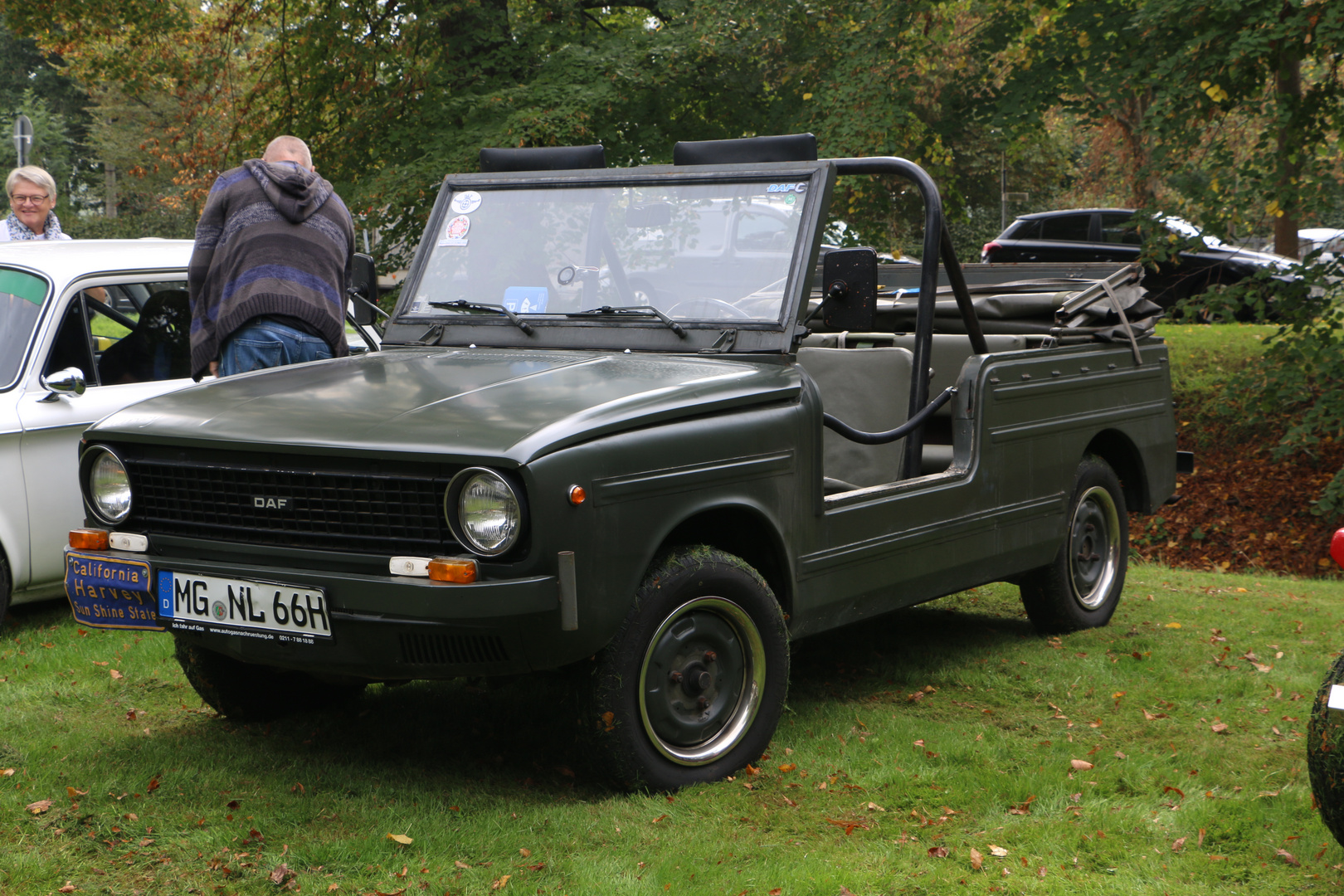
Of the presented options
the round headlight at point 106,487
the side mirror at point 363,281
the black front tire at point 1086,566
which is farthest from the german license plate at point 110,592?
the black front tire at point 1086,566

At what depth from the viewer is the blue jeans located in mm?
5691

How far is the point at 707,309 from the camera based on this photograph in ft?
16.2

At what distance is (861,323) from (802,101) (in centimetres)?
1015

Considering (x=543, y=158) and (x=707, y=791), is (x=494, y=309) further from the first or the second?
(x=707, y=791)

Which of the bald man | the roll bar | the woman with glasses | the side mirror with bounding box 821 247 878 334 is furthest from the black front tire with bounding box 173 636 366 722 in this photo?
the woman with glasses

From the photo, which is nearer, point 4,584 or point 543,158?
point 543,158

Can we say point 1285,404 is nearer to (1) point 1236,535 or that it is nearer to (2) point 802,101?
(1) point 1236,535

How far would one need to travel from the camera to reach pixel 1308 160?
11328mm

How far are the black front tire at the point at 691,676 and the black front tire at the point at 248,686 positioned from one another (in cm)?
117

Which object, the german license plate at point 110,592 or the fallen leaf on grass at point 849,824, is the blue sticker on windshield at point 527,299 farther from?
the fallen leaf on grass at point 849,824

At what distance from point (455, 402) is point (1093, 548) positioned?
385cm

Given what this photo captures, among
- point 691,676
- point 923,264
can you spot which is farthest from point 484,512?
point 923,264

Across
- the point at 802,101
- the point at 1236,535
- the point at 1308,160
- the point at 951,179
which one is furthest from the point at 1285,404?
the point at 802,101

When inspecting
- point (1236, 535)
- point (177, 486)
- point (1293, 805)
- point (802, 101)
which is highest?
point (802, 101)
